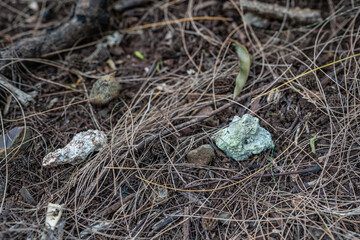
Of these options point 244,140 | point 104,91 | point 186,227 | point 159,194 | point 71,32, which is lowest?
point 186,227

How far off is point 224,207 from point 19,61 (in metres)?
1.92

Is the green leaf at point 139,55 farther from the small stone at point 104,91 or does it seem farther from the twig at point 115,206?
the twig at point 115,206

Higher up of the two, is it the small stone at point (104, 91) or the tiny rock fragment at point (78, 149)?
the small stone at point (104, 91)

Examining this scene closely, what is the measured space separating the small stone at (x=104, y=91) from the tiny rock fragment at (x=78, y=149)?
11.6 inches

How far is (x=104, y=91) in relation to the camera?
7.03 ft

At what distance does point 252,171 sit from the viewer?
1795 millimetres

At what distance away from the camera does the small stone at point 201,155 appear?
5.98 feet

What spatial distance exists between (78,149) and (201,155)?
0.78 meters

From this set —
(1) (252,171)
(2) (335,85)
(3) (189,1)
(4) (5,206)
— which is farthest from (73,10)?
(2) (335,85)

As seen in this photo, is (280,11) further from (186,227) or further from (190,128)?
(186,227)

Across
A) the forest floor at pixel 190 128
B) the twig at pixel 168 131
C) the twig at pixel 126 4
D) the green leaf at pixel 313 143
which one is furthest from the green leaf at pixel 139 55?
the green leaf at pixel 313 143

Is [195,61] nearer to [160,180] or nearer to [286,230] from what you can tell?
[160,180]

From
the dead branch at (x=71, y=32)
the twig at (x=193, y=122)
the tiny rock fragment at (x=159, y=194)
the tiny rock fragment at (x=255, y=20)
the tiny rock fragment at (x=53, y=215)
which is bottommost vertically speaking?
the tiny rock fragment at (x=159, y=194)

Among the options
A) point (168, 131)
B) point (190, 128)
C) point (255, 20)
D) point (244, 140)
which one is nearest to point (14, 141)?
point (168, 131)
